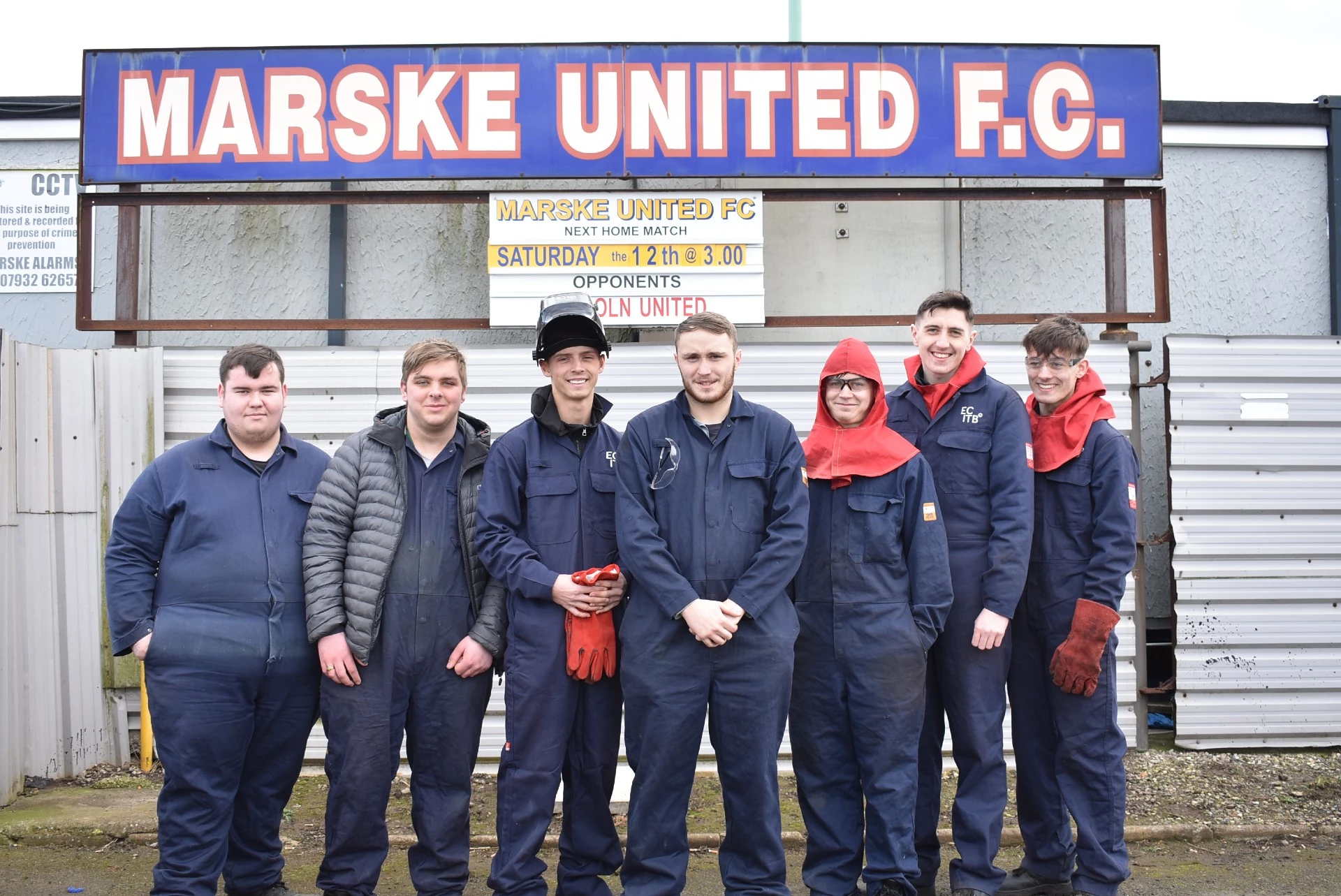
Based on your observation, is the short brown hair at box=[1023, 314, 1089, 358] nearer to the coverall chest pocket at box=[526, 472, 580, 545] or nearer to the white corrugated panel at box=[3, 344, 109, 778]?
the coverall chest pocket at box=[526, 472, 580, 545]

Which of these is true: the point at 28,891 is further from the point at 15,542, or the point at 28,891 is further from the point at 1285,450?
the point at 1285,450

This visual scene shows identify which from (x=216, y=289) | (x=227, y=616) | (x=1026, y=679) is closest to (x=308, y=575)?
(x=227, y=616)

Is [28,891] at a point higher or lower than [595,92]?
lower

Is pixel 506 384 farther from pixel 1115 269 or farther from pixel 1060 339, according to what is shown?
pixel 1115 269

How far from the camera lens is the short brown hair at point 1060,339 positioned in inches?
159

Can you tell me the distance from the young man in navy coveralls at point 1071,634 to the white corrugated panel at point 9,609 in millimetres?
4865

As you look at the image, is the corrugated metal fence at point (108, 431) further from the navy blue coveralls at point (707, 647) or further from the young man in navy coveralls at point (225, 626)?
the navy blue coveralls at point (707, 647)

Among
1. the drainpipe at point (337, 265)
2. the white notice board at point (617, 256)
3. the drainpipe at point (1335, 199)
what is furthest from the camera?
the drainpipe at point (1335, 199)

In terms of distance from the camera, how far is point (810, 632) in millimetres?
3826

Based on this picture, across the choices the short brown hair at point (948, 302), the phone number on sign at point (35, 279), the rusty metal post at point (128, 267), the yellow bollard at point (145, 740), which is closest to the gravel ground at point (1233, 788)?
the short brown hair at point (948, 302)

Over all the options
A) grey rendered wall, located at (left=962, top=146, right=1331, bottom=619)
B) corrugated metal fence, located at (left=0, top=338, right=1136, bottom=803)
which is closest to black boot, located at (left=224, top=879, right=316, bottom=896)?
corrugated metal fence, located at (left=0, top=338, right=1136, bottom=803)

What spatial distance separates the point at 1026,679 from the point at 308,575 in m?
2.77

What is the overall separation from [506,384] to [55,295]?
3.63 m

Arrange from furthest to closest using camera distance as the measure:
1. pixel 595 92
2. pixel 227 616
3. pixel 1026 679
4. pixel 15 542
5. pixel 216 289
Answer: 1. pixel 216 289
2. pixel 595 92
3. pixel 15 542
4. pixel 1026 679
5. pixel 227 616
